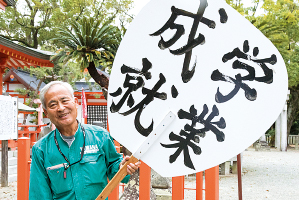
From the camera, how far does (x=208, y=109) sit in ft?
3.96

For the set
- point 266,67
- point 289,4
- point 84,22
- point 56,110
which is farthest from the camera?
point 289,4

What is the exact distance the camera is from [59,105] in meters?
1.45

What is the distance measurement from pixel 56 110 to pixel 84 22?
4060mm

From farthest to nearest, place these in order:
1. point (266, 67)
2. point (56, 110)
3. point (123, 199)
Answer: point (123, 199) → point (56, 110) → point (266, 67)

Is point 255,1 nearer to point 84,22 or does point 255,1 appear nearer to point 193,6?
point 84,22

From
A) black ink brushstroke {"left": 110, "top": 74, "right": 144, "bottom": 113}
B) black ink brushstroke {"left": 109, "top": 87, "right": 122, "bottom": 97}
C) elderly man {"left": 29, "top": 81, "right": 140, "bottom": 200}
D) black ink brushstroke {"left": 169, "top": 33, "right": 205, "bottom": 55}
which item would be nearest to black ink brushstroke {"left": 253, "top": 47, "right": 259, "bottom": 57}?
black ink brushstroke {"left": 169, "top": 33, "right": 205, "bottom": 55}

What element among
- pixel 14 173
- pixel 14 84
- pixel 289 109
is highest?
pixel 14 84

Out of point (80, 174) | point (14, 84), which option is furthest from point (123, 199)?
point (14, 84)

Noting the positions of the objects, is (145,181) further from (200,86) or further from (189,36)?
(189,36)

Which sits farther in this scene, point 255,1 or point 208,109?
point 255,1

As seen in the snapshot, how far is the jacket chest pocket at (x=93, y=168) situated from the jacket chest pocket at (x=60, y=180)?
0.26 ft

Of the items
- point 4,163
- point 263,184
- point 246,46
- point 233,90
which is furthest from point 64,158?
point 263,184

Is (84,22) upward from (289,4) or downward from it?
downward

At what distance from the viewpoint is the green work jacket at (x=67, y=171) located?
1430 mm
